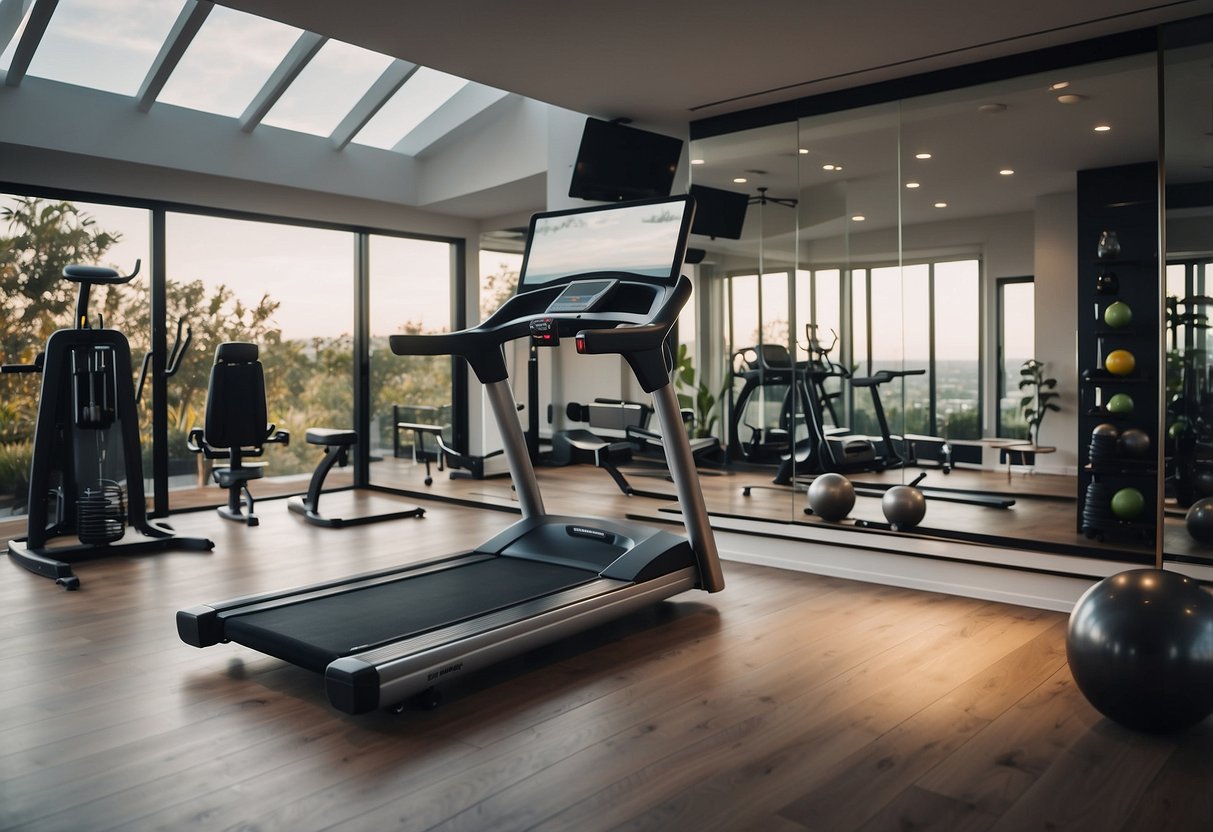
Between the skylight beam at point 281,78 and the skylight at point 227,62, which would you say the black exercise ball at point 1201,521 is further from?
the skylight at point 227,62

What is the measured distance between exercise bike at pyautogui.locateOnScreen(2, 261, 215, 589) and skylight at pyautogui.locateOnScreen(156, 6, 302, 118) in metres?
1.57

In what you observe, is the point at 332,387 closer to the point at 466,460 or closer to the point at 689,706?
the point at 466,460

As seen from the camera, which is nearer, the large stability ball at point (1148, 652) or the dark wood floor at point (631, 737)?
the dark wood floor at point (631, 737)

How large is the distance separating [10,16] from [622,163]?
3.42 metres

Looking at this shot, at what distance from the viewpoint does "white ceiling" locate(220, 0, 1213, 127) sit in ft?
11.5

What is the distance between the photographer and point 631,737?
2.52 meters

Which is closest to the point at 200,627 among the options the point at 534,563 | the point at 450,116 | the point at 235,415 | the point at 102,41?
the point at 534,563

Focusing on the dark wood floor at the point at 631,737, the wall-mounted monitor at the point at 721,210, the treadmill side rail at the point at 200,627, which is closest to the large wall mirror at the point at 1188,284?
the dark wood floor at the point at 631,737

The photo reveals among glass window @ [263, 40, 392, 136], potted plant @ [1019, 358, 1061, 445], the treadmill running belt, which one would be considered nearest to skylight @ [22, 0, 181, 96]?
glass window @ [263, 40, 392, 136]

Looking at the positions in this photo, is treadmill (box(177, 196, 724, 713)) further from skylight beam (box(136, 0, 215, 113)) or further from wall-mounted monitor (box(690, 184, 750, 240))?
skylight beam (box(136, 0, 215, 113))

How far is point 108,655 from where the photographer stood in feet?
10.5

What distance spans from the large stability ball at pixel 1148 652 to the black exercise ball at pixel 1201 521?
49.9 inches

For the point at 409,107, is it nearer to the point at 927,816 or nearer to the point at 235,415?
the point at 235,415

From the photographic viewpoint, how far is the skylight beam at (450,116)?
21.7ft
